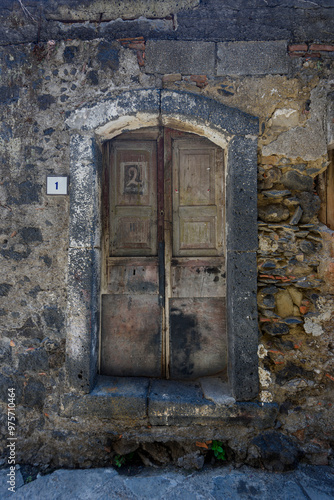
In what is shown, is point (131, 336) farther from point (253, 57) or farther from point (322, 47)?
point (322, 47)

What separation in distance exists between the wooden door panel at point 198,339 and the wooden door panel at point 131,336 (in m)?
0.17

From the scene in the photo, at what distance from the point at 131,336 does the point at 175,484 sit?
1.16 m

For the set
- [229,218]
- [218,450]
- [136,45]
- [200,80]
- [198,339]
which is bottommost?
[218,450]

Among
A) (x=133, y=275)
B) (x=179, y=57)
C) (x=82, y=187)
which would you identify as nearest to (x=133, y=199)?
(x=82, y=187)

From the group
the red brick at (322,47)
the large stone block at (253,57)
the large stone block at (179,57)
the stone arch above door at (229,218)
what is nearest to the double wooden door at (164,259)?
the stone arch above door at (229,218)

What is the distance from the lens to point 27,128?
245cm

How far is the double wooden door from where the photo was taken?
2.58 m

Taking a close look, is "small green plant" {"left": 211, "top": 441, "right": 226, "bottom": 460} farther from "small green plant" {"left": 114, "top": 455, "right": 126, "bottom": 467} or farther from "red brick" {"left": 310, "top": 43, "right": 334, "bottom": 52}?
"red brick" {"left": 310, "top": 43, "right": 334, "bottom": 52}

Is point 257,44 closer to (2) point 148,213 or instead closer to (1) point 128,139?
(1) point 128,139

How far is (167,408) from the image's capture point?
90.3 inches

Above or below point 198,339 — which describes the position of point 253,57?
above

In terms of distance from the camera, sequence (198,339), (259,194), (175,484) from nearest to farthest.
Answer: (175,484) < (259,194) < (198,339)

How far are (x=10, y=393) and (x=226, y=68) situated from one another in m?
3.35

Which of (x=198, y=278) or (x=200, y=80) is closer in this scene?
(x=200, y=80)
